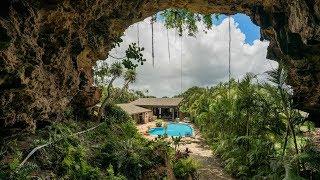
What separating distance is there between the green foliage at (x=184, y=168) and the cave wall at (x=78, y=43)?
454 centimetres

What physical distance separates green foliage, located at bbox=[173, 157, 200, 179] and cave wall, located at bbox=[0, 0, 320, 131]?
14.9ft

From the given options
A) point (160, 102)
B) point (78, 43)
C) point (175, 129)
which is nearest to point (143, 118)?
point (175, 129)

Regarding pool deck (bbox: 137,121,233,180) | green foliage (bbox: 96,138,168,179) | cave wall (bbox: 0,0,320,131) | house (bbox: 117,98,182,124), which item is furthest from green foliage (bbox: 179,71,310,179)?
house (bbox: 117,98,182,124)

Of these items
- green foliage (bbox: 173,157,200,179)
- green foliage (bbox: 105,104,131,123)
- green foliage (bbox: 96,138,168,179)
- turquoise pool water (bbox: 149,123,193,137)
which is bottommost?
turquoise pool water (bbox: 149,123,193,137)

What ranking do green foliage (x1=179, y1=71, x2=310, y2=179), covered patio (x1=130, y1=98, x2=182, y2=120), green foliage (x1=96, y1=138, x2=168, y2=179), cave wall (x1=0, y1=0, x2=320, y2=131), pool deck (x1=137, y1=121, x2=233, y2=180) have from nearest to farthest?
cave wall (x1=0, y1=0, x2=320, y2=131), green foliage (x1=96, y1=138, x2=168, y2=179), green foliage (x1=179, y1=71, x2=310, y2=179), pool deck (x1=137, y1=121, x2=233, y2=180), covered patio (x1=130, y1=98, x2=182, y2=120)

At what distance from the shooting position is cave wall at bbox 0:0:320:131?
22.6 feet

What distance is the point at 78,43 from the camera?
9.62 m

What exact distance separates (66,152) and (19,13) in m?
4.51

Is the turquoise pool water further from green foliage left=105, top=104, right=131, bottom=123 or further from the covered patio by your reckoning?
green foliage left=105, top=104, right=131, bottom=123

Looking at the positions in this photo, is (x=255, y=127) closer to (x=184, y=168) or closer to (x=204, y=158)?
(x=204, y=158)

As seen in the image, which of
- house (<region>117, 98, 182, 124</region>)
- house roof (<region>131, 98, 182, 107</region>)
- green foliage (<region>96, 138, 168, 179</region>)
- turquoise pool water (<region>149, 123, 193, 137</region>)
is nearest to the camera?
green foliage (<region>96, 138, 168, 179</region>)

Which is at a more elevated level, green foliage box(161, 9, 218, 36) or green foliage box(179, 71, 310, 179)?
green foliage box(161, 9, 218, 36)

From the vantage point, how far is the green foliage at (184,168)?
41.3 feet

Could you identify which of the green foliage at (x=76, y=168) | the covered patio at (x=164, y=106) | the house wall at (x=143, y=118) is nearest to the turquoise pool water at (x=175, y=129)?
the house wall at (x=143, y=118)
